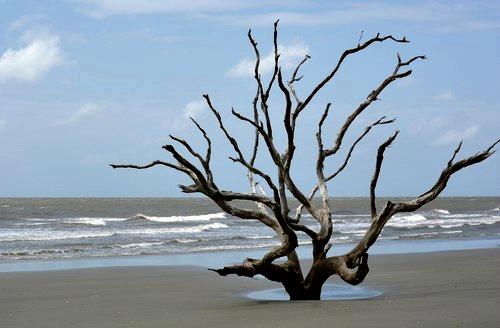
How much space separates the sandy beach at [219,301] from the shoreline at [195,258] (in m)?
1.55

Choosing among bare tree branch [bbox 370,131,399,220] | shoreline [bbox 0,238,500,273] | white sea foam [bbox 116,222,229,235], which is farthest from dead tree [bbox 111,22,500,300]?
white sea foam [bbox 116,222,229,235]

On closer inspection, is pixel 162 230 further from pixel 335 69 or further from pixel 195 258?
pixel 335 69

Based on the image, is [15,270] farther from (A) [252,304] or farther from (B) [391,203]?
(B) [391,203]

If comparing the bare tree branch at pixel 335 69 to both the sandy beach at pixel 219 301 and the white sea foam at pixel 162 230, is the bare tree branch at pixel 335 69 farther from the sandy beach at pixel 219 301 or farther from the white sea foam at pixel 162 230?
the white sea foam at pixel 162 230

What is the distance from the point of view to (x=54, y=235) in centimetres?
2944

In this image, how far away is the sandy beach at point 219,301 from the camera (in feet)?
27.2

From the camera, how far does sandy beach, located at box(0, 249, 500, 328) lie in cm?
829

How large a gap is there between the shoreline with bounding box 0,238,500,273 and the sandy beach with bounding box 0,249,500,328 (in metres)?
1.55

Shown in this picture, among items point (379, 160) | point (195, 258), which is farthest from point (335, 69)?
point (195, 258)

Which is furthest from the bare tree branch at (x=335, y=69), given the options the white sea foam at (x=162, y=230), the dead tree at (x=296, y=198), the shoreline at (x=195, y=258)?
the white sea foam at (x=162, y=230)

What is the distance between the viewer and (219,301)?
34.1ft

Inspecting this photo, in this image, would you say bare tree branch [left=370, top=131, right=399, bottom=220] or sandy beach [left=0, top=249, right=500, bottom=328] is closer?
sandy beach [left=0, top=249, right=500, bottom=328]

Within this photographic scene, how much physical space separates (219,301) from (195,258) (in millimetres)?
9088

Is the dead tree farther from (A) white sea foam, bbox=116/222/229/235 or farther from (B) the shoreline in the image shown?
(A) white sea foam, bbox=116/222/229/235
